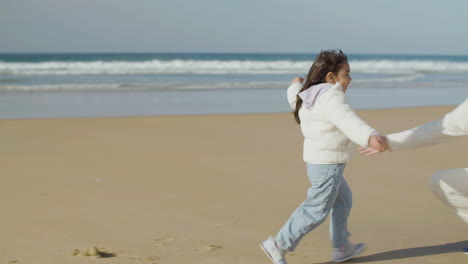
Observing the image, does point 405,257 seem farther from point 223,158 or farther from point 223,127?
point 223,127

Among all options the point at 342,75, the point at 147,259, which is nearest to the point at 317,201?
the point at 342,75

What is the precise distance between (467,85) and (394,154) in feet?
50.4

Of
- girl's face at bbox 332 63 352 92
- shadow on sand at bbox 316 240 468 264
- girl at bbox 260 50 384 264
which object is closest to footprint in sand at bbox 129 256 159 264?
girl at bbox 260 50 384 264

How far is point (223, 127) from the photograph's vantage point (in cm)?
873

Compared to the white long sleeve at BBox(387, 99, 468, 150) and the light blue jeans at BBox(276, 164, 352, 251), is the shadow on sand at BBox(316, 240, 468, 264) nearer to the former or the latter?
the light blue jeans at BBox(276, 164, 352, 251)

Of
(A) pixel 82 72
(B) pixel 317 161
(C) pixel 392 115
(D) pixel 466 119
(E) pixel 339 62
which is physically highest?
(E) pixel 339 62

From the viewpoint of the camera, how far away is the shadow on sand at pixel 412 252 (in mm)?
3717

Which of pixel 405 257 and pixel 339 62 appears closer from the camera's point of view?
pixel 339 62

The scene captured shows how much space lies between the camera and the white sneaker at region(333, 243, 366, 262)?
11.8 ft

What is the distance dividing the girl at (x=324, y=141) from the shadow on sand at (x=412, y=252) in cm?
39

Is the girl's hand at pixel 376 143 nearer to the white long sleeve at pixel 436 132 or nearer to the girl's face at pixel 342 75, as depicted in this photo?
the white long sleeve at pixel 436 132

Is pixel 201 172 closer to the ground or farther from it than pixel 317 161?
closer to the ground

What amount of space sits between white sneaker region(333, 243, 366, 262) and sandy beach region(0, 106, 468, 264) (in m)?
0.10

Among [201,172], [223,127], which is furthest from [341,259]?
[223,127]
